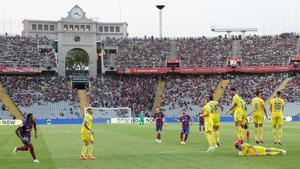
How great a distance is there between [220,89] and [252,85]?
520 cm

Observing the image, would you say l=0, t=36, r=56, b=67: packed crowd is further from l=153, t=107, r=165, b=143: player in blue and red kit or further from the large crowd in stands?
l=153, t=107, r=165, b=143: player in blue and red kit

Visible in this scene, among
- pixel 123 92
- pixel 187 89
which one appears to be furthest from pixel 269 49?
pixel 123 92

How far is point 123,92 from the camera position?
83.1 metres

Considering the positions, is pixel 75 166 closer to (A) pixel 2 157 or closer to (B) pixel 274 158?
(A) pixel 2 157

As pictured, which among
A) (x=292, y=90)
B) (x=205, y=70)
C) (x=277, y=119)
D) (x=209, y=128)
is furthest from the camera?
(x=205, y=70)

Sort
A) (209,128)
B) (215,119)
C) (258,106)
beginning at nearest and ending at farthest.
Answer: (209,128)
(215,119)
(258,106)

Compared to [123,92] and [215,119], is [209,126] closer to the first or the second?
[215,119]

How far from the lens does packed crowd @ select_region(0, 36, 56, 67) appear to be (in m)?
82.9

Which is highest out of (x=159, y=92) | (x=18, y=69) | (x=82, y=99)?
(x=18, y=69)

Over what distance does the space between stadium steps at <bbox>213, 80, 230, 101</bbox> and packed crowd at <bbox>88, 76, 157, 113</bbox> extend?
10032 mm

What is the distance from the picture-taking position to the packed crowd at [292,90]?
76312 millimetres

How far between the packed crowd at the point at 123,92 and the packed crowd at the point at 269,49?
16891 millimetres

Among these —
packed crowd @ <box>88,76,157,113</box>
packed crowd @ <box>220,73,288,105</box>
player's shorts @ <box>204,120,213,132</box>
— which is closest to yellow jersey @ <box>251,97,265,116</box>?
player's shorts @ <box>204,120,213,132</box>

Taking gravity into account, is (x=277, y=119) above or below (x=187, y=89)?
below
